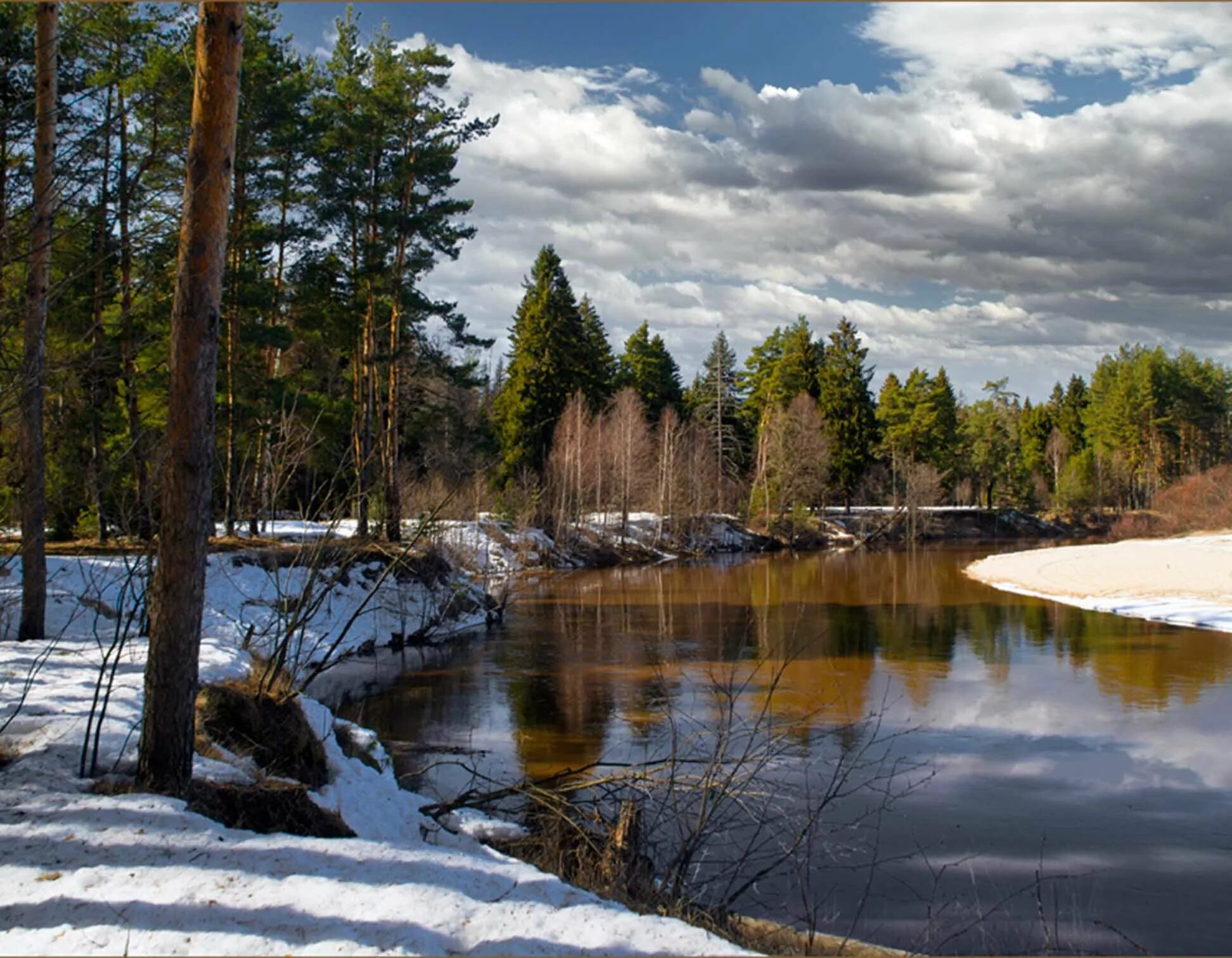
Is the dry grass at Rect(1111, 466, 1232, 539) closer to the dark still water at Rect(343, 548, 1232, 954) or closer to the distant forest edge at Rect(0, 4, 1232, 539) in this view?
the distant forest edge at Rect(0, 4, 1232, 539)

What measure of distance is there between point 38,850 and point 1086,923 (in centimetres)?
688

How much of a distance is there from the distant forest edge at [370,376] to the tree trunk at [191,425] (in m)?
0.27

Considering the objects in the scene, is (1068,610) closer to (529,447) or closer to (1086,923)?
(1086,923)

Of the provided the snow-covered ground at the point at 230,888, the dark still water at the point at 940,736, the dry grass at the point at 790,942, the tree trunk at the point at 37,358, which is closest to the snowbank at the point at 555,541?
the dark still water at the point at 940,736

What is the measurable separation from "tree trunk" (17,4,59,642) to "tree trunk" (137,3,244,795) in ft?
8.10

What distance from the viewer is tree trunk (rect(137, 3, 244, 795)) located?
5.90 m

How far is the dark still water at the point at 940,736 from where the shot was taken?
291 inches

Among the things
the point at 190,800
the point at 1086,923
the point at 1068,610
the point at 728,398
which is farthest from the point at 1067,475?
the point at 190,800

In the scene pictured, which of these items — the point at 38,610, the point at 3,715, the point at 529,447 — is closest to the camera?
the point at 3,715

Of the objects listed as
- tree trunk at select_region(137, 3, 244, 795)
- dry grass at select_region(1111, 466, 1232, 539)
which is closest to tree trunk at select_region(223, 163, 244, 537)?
tree trunk at select_region(137, 3, 244, 795)

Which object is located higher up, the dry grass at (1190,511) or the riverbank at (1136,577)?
the dry grass at (1190,511)

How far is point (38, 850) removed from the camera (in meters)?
4.78

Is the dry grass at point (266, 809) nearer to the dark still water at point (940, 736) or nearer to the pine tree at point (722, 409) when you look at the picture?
the dark still water at point (940, 736)

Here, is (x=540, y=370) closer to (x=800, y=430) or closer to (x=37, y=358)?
(x=800, y=430)
